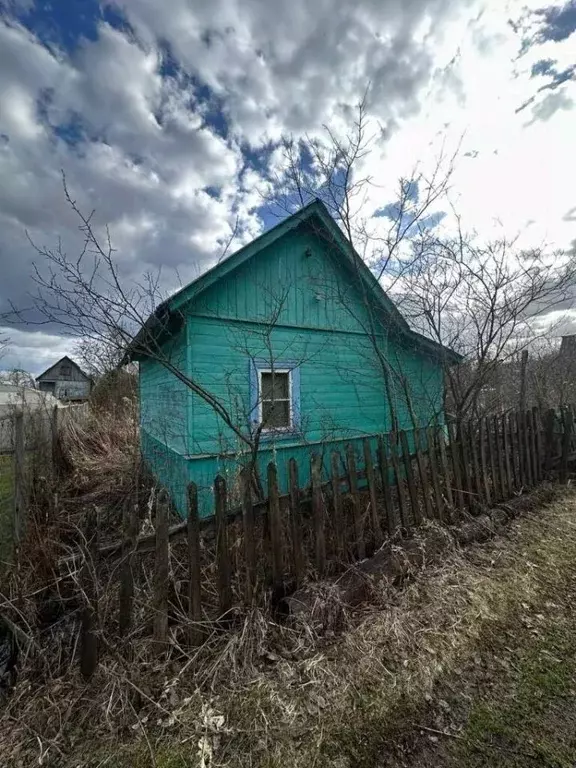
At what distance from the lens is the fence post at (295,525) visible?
3.00 m

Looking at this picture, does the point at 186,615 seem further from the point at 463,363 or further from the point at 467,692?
the point at 463,363

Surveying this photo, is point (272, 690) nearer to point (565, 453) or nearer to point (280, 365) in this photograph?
point (280, 365)

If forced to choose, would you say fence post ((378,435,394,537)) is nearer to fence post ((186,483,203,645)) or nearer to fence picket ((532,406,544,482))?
fence post ((186,483,203,645))

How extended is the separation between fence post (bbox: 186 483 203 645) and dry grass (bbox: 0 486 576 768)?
0.34 ft

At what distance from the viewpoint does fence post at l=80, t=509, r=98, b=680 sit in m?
2.25

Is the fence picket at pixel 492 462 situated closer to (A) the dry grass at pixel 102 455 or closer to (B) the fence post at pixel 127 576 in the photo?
(B) the fence post at pixel 127 576

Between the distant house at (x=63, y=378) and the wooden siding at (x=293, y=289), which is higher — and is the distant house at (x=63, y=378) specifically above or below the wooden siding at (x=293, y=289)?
above

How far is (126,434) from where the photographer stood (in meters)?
10.4

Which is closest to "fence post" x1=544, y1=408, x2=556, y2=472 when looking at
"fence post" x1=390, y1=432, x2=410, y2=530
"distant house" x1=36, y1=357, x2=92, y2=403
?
"fence post" x1=390, y1=432, x2=410, y2=530

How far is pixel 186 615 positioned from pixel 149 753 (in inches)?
33.5

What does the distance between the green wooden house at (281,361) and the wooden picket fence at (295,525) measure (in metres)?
1.06

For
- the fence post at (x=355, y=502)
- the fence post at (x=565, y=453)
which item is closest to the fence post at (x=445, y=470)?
the fence post at (x=355, y=502)

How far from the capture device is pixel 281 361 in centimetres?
680

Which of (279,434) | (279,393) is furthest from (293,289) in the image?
(279,434)
